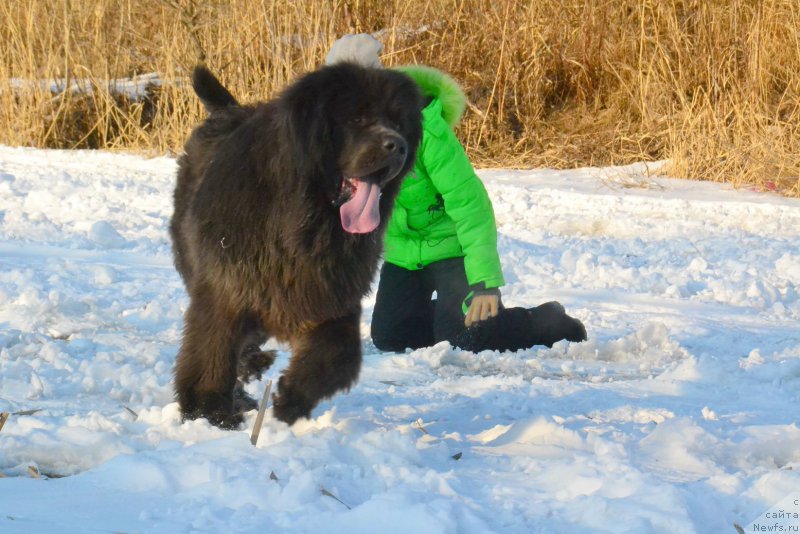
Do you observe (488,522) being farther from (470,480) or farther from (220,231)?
(220,231)

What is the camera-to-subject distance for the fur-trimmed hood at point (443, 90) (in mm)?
4020

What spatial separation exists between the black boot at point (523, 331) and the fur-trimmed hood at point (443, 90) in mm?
922

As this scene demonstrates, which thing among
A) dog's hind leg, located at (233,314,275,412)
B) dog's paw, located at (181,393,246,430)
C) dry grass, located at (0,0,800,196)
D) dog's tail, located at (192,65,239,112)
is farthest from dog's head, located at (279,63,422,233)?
dry grass, located at (0,0,800,196)

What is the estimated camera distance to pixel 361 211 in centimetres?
299

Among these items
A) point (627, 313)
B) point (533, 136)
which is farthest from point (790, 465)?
point (533, 136)

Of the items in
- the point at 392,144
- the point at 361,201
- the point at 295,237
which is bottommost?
the point at 295,237

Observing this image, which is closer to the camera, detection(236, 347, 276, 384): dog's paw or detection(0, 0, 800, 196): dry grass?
detection(236, 347, 276, 384): dog's paw

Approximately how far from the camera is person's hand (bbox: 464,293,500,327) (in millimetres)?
3984

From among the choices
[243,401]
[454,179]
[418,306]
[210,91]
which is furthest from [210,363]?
[418,306]

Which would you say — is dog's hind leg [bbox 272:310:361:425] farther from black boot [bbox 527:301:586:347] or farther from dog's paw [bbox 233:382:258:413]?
black boot [bbox 527:301:586:347]

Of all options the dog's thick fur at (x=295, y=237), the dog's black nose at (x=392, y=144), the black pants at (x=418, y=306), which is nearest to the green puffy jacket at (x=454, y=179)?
the black pants at (x=418, y=306)

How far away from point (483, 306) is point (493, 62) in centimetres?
632

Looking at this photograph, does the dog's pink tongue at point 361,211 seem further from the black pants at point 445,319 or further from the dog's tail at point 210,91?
the black pants at point 445,319

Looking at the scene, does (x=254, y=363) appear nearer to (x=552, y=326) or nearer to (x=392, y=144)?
(x=392, y=144)
